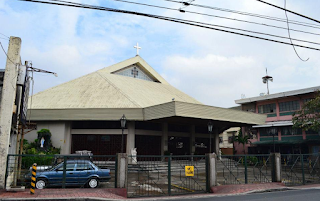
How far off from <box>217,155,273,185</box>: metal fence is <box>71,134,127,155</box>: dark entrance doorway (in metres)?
14.7

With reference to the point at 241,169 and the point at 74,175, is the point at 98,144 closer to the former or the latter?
the point at 74,175

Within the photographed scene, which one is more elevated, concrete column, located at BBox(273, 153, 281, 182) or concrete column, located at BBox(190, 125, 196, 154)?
concrete column, located at BBox(190, 125, 196, 154)

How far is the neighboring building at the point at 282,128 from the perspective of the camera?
108 feet

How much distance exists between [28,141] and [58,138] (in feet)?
9.56

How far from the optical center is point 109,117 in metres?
26.8

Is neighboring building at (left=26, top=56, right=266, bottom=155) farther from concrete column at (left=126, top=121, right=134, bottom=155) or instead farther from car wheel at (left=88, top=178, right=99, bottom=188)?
car wheel at (left=88, top=178, right=99, bottom=188)

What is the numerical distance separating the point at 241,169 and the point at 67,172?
8814 mm

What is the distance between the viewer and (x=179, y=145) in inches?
1281

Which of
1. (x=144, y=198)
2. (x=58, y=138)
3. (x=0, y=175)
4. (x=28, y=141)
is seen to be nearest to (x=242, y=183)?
(x=144, y=198)

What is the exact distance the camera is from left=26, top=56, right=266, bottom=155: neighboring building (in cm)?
2678

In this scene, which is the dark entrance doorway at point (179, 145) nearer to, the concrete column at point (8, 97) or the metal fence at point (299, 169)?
the metal fence at point (299, 169)

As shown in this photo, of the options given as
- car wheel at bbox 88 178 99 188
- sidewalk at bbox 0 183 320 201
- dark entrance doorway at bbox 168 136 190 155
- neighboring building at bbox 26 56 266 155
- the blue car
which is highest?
neighboring building at bbox 26 56 266 155

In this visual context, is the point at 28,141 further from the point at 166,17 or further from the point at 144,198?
the point at 166,17

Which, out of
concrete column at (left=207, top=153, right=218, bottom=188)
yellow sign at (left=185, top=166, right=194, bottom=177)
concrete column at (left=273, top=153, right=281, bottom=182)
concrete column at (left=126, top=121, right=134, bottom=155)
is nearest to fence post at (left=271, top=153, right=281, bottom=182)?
concrete column at (left=273, top=153, right=281, bottom=182)
